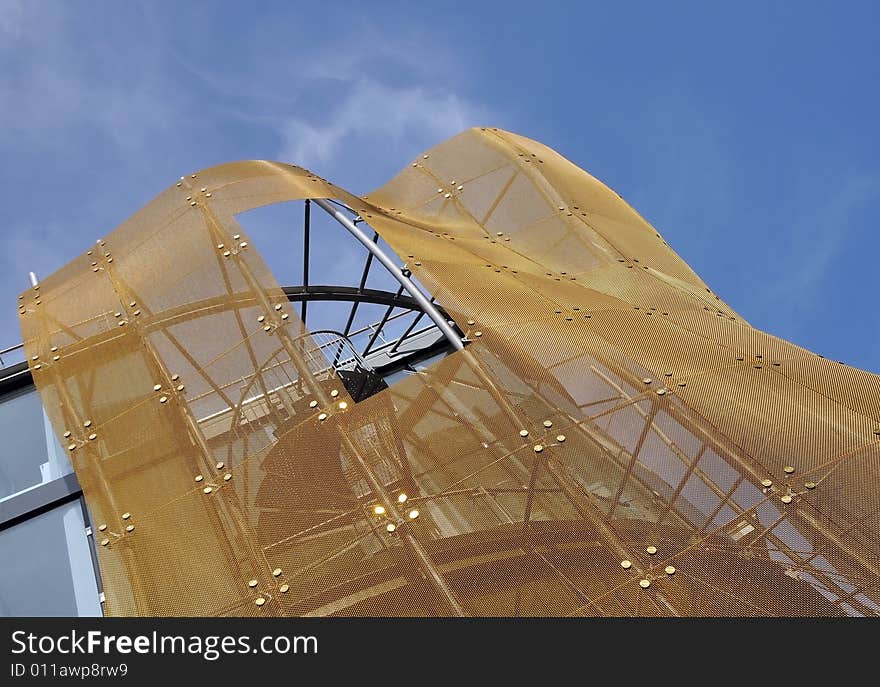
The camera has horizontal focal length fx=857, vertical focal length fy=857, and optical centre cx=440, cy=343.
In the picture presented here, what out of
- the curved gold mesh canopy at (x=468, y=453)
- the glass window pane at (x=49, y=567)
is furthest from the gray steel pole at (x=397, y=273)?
the glass window pane at (x=49, y=567)

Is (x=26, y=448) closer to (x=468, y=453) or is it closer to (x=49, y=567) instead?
(x=49, y=567)

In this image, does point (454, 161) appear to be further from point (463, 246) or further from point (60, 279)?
point (60, 279)

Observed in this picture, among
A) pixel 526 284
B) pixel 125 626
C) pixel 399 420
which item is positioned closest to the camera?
pixel 125 626

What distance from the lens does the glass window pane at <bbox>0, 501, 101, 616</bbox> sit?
743 centimetres

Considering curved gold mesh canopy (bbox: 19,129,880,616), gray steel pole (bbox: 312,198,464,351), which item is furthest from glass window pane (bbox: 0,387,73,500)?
gray steel pole (bbox: 312,198,464,351)

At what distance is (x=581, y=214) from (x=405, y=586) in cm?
677

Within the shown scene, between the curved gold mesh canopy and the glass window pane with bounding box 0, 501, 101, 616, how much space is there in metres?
1.21

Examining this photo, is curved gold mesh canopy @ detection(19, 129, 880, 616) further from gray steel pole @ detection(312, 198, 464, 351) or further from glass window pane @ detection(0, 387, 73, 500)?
glass window pane @ detection(0, 387, 73, 500)

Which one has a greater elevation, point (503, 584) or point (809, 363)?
point (809, 363)

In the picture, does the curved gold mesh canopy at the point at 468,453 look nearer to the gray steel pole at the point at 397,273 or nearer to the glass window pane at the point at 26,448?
the gray steel pole at the point at 397,273

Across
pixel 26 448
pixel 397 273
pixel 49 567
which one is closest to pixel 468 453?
pixel 397 273

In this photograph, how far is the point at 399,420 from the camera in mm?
6336

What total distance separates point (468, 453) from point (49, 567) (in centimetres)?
432

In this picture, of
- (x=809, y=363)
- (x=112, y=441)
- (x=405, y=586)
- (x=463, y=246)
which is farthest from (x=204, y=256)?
(x=809, y=363)
